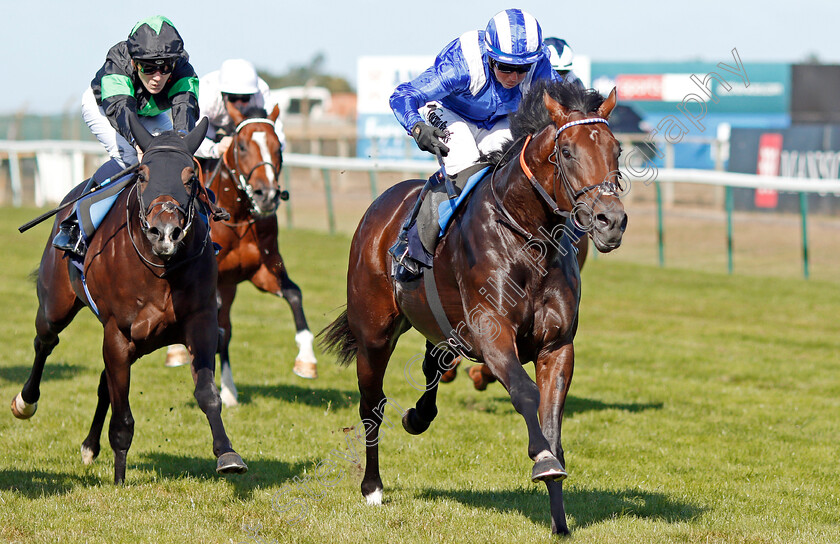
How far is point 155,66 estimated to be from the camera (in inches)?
209

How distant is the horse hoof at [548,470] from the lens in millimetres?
3840

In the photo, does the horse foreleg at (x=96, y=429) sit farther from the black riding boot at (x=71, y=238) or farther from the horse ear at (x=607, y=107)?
the horse ear at (x=607, y=107)

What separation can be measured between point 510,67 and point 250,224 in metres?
3.44

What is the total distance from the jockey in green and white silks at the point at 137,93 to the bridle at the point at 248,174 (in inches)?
64.1

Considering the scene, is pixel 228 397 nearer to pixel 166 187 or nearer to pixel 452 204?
pixel 166 187

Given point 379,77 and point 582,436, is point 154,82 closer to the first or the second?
point 582,436

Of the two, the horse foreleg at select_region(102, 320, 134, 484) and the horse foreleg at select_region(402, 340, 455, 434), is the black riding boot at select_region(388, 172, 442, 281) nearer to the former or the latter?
the horse foreleg at select_region(402, 340, 455, 434)

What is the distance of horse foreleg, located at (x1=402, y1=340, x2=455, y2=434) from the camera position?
17.6ft

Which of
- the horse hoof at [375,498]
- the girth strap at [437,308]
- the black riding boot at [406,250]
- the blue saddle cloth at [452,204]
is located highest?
the blue saddle cloth at [452,204]

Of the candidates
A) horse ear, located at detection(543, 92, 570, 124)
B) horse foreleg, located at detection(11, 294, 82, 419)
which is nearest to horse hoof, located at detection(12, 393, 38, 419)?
horse foreleg, located at detection(11, 294, 82, 419)

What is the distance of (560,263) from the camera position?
14.4 ft

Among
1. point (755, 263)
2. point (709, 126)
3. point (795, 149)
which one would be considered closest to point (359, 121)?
point (709, 126)

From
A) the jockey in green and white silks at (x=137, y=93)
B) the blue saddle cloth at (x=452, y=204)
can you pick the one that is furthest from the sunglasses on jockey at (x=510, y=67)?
the jockey in green and white silks at (x=137, y=93)

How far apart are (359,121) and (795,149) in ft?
51.8
